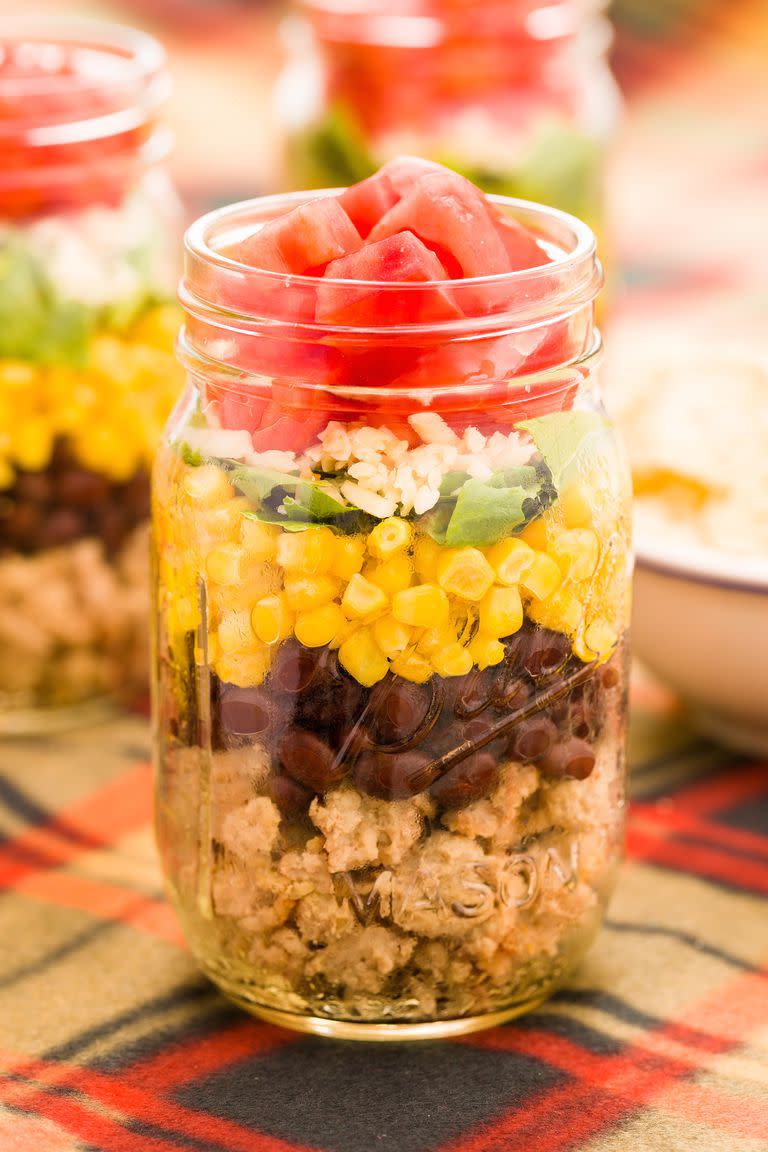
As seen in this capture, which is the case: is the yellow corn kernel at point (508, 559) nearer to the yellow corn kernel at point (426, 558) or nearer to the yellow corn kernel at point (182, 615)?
the yellow corn kernel at point (426, 558)

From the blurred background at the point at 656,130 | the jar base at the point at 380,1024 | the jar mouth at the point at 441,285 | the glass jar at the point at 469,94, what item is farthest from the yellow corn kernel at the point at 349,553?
the blurred background at the point at 656,130

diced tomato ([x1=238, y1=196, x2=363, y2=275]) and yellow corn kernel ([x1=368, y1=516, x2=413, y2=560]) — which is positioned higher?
diced tomato ([x1=238, y1=196, x2=363, y2=275])


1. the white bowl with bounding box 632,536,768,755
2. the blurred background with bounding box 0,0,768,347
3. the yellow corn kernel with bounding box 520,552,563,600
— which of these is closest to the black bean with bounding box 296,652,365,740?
the yellow corn kernel with bounding box 520,552,563,600

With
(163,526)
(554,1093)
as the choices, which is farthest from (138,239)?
(554,1093)

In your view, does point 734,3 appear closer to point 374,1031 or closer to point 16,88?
point 16,88

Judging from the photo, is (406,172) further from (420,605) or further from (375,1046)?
(375,1046)

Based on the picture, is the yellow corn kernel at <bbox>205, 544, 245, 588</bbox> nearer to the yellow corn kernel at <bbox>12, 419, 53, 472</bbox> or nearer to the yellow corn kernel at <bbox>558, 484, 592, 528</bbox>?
the yellow corn kernel at <bbox>558, 484, 592, 528</bbox>

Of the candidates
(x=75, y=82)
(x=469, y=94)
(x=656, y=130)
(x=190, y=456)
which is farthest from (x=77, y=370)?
(x=656, y=130)
